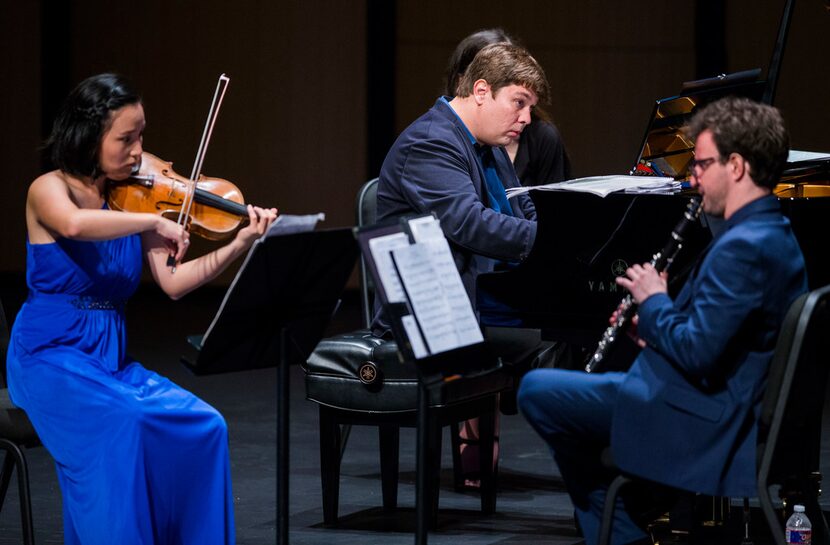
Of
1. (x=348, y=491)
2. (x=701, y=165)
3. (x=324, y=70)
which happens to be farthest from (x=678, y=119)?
(x=324, y=70)

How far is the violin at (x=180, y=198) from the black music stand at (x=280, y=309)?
1.00 feet

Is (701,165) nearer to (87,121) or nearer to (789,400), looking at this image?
(789,400)

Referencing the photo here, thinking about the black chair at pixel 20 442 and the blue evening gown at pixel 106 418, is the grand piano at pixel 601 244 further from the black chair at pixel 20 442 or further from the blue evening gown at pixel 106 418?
the black chair at pixel 20 442

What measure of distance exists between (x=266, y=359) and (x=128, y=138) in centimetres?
66

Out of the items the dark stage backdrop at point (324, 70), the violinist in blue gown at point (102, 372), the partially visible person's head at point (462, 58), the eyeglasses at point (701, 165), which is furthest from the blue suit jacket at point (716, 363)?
the dark stage backdrop at point (324, 70)

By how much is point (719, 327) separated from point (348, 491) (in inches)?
81.4

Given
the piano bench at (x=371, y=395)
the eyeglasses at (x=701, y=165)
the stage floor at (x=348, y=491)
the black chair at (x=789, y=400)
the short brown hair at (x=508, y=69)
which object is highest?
the short brown hair at (x=508, y=69)

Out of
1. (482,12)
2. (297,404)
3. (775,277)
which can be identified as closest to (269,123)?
(482,12)

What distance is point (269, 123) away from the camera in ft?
32.6

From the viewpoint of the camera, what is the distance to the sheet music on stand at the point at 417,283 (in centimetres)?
254

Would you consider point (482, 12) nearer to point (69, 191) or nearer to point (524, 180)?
point (524, 180)

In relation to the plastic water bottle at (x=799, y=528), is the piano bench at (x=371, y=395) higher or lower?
higher

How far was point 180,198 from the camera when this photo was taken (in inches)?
121

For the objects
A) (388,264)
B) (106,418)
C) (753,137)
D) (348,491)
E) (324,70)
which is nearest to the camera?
(388,264)
